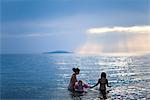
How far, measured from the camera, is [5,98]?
26.9 metres

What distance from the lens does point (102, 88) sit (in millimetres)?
29516

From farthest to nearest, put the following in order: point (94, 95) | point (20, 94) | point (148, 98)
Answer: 1. point (20, 94)
2. point (94, 95)
3. point (148, 98)

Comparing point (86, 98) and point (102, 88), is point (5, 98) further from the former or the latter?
point (102, 88)

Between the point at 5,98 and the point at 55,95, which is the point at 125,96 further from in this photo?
the point at 5,98

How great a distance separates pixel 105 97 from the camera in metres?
26.1

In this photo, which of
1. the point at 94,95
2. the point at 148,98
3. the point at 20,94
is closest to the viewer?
the point at 148,98

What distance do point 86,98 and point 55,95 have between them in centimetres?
363

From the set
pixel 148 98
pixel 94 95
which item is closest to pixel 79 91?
pixel 94 95

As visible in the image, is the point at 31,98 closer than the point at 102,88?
Yes

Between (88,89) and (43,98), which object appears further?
(88,89)

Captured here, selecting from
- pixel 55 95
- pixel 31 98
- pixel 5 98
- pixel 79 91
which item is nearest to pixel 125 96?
pixel 79 91

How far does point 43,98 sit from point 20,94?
3.34m

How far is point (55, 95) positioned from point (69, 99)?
2975 mm

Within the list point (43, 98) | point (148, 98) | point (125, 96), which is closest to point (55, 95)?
point (43, 98)
